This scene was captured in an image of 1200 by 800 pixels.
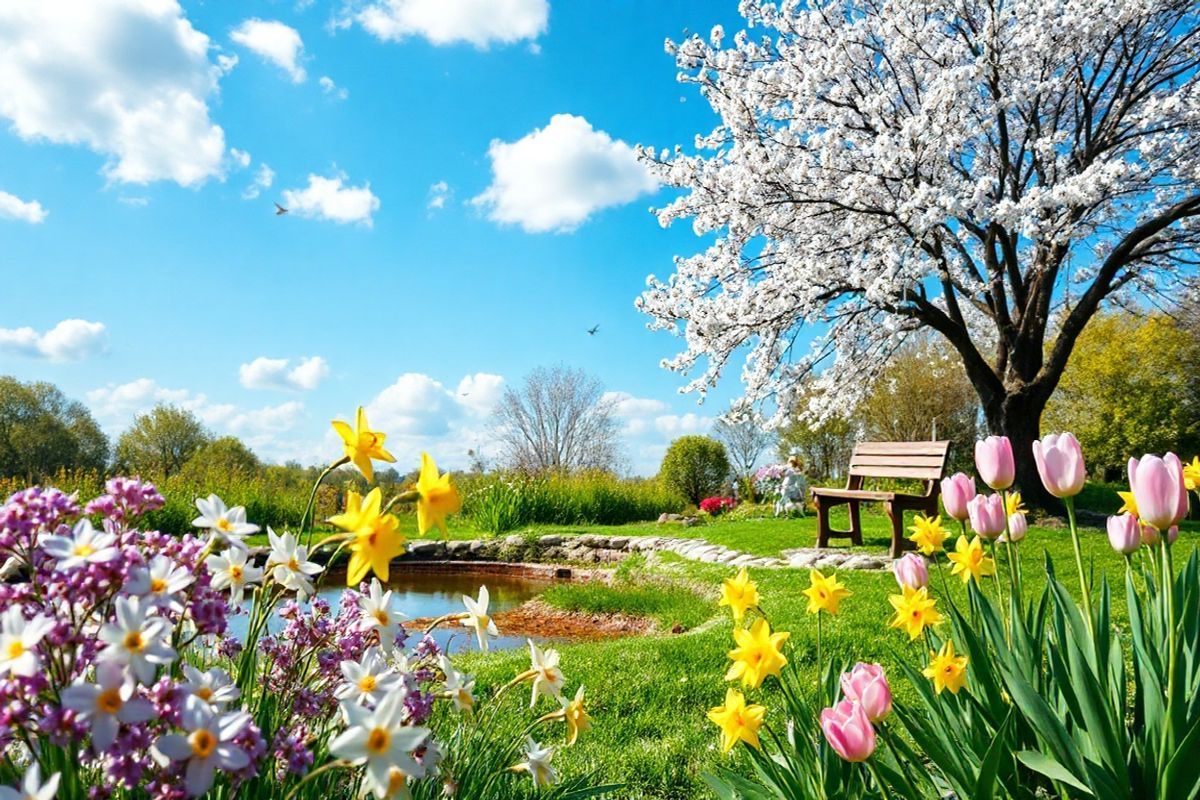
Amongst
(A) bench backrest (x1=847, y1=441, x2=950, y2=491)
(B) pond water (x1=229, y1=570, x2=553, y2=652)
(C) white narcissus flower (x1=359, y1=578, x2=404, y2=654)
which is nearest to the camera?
(C) white narcissus flower (x1=359, y1=578, x2=404, y2=654)

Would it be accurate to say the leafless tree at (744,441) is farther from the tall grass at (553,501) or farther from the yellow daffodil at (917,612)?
the yellow daffodil at (917,612)

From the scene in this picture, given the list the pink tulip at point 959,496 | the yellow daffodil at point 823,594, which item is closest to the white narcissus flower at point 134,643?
the yellow daffodil at point 823,594

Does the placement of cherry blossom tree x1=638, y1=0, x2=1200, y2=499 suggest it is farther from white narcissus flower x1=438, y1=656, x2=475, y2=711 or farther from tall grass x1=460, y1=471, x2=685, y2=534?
white narcissus flower x1=438, y1=656, x2=475, y2=711

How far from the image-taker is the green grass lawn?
2791mm

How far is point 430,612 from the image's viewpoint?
7797 millimetres

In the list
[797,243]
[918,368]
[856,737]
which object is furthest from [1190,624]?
[918,368]

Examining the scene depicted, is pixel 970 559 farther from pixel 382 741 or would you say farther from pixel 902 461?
pixel 902 461

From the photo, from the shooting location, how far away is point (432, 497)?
1.05 meters

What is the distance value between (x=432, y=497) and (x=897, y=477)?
885 centimetres

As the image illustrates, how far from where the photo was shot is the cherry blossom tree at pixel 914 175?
9.17m

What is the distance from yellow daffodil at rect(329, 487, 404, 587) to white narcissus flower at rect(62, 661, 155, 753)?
0.25m

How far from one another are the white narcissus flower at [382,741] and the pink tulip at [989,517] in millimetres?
1412

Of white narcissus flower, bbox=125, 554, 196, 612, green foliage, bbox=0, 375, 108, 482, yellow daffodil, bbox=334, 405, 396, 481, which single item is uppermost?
green foliage, bbox=0, 375, 108, 482

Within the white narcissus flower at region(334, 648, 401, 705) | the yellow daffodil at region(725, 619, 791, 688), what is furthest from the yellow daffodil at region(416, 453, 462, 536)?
the yellow daffodil at region(725, 619, 791, 688)
